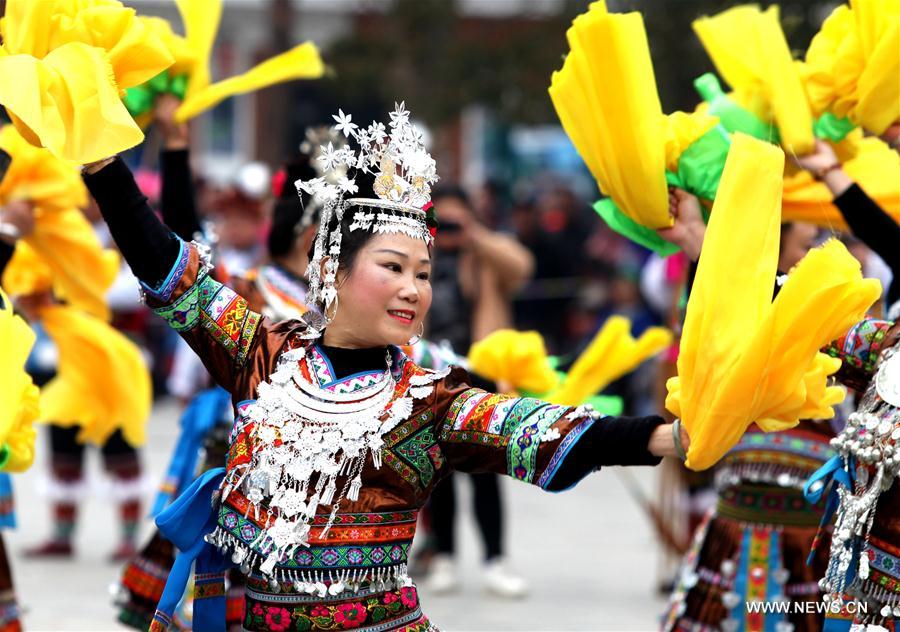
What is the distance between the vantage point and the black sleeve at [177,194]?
4.28 metres

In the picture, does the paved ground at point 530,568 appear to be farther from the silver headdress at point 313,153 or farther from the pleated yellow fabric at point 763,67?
the pleated yellow fabric at point 763,67


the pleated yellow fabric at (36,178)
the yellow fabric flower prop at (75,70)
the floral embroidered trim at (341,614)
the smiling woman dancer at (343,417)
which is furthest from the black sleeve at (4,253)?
the floral embroidered trim at (341,614)

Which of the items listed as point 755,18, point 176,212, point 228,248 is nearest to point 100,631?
point 176,212

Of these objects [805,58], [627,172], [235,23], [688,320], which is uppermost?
[235,23]

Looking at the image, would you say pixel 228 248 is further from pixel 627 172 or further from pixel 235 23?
pixel 235 23

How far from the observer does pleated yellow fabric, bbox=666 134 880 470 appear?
275 centimetres

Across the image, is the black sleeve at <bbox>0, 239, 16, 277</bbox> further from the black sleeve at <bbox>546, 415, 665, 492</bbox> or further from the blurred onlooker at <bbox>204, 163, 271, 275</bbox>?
the blurred onlooker at <bbox>204, 163, 271, 275</bbox>

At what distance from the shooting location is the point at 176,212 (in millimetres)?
4293

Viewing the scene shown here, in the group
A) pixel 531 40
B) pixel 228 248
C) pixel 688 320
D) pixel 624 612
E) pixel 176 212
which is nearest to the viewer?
pixel 688 320

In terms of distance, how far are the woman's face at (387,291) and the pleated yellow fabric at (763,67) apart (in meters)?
1.22

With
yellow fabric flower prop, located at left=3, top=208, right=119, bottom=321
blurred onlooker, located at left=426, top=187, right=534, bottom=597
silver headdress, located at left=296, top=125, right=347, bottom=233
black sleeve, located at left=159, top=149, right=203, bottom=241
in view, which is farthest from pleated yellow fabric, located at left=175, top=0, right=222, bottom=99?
blurred onlooker, located at left=426, top=187, right=534, bottom=597

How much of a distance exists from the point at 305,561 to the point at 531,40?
11067 mm

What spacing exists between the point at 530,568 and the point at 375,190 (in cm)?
446

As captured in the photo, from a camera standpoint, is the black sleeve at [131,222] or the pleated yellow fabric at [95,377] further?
the pleated yellow fabric at [95,377]
